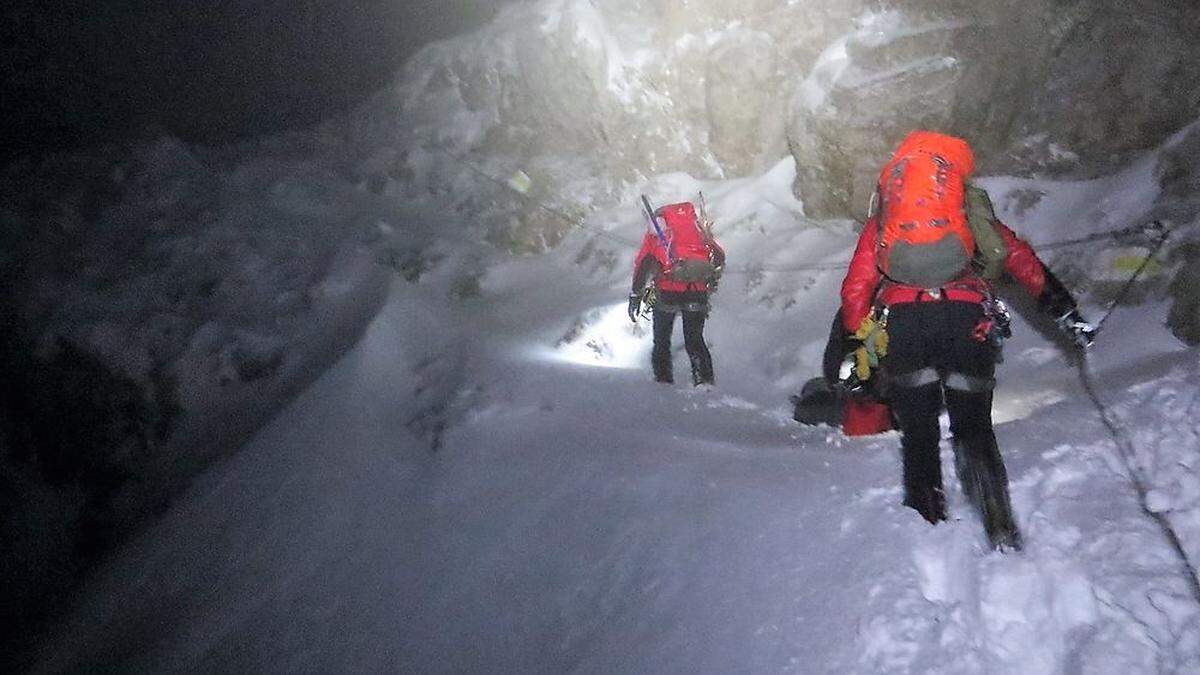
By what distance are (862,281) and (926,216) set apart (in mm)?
565

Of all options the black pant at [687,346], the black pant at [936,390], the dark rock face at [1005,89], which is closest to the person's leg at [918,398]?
the black pant at [936,390]

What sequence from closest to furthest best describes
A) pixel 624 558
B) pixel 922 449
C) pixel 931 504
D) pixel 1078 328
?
pixel 931 504 → pixel 922 449 → pixel 624 558 → pixel 1078 328

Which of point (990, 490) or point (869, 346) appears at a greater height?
point (869, 346)

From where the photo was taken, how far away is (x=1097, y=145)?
23.0 feet

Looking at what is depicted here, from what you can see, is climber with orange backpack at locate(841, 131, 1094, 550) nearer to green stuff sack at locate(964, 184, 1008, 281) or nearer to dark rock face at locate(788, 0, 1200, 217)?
green stuff sack at locate(964, 184, 1008, 281)

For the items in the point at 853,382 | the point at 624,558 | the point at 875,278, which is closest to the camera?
the point at 624,558

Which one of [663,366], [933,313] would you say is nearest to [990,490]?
Answer: [933,313]

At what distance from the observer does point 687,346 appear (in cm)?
741

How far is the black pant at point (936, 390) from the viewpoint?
384 cm

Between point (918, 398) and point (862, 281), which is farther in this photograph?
point (862, 281)

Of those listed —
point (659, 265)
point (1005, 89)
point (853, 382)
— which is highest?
point (1005, 89)

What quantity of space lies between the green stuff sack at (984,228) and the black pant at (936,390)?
0.54m

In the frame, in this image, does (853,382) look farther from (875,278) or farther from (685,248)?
(685,248)

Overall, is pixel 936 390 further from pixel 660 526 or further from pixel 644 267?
pixel 644 267
